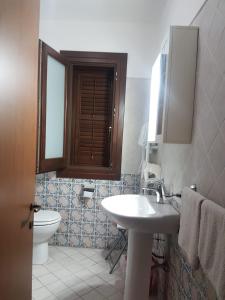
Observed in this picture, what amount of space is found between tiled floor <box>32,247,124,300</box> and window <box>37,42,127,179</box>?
861mm

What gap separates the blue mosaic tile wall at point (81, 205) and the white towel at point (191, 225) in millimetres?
1464

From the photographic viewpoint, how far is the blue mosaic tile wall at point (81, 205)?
2.49 meters

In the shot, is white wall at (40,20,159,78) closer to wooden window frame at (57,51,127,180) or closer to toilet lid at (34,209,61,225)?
wooden window frame at (57,51,127,180)

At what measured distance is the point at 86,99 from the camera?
8.77 ft

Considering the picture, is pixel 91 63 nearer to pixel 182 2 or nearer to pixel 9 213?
pixel 182 2

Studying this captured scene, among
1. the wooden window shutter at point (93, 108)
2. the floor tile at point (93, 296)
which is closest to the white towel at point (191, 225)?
the floor tile at point (93, 296)

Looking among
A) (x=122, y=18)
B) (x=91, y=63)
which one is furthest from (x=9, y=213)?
(x=122, y=18)

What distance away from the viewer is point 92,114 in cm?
268

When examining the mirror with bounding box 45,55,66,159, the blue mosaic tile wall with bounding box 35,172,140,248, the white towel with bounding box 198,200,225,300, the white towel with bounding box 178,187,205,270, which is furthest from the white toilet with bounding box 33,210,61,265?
the white towel with bounding box 198,200,225,300

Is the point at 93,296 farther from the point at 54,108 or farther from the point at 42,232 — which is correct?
the point at 54,108

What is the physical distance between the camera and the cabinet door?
1.96 metres

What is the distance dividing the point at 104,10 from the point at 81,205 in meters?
2.05

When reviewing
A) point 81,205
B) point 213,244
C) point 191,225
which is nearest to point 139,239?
point 191,225

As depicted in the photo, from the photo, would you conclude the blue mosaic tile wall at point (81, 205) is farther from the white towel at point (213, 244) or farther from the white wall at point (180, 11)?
the white towel at point (213, 244)
